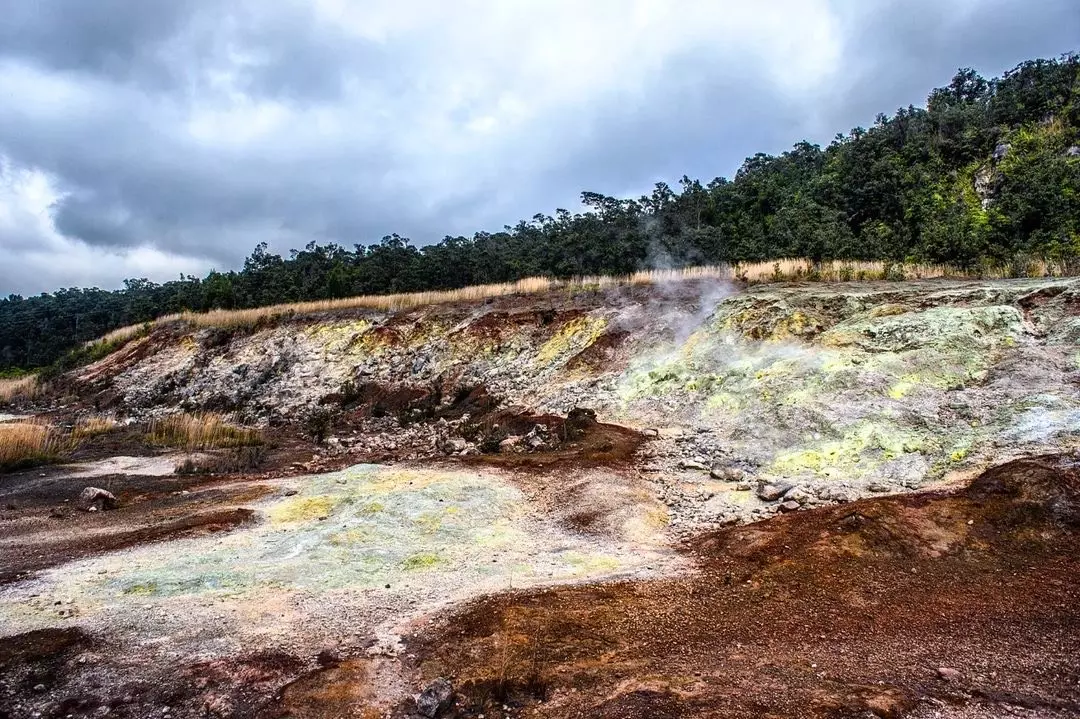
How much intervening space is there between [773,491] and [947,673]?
4.63 m

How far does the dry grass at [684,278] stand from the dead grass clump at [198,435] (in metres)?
10.0

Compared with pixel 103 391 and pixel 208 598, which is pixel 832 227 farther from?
pixel 103 391

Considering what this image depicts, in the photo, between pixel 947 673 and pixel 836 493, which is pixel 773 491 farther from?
pixel 947 673

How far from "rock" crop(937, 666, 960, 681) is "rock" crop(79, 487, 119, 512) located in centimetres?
1227

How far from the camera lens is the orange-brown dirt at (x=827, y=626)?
4.33m

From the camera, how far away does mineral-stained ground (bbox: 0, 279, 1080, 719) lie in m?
4.62

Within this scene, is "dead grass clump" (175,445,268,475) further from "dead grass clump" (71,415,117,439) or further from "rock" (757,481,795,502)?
"rock" (757,481,795,502)

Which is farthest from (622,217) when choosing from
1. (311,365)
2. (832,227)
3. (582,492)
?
(582,492)

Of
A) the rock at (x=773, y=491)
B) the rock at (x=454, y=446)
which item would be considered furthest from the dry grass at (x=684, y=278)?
the rock at (x=773, y=491)

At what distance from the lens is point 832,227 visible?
90.0 feet

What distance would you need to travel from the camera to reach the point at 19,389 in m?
30.1

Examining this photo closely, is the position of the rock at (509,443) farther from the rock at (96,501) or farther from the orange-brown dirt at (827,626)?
the rock at (96,501)

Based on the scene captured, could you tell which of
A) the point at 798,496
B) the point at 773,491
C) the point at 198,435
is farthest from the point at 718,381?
the point at 198,435

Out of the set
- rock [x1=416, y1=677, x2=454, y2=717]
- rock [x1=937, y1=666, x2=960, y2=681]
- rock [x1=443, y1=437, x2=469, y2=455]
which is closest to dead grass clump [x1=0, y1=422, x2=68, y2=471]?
rock [x1=443, y1=437, x2=469, y2=455]
